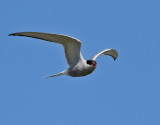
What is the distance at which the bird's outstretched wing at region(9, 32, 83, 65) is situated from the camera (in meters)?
11.3

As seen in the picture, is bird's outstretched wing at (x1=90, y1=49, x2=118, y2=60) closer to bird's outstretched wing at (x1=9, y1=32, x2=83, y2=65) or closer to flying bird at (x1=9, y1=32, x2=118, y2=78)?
flying bird at (x1=9, y1=32, x2=118, y2=78)

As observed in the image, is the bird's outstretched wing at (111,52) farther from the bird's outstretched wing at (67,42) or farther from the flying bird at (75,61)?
the bird's outstretched wing at (67,42)

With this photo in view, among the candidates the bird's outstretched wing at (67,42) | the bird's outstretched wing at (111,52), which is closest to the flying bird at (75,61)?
the bird's outstretched wing at (67,42)

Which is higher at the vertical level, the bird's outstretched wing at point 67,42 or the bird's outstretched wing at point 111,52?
the bird's outstretched wing at point 111,52

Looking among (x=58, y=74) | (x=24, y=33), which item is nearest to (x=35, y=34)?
(x=24, y=33)

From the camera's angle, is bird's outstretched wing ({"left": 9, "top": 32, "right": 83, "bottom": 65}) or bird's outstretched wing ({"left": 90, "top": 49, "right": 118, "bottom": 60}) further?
bird's outstretched wing ({"left": 90, "top": 49, "right": 118, "bottom": 60})

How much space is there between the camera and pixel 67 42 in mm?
12391

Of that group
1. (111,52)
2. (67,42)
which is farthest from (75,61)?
(111,52)

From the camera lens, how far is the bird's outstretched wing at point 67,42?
11.3m

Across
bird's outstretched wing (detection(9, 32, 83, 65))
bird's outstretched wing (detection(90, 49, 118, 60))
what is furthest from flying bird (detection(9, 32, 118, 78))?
bird's outstretched wing (detection(90, 49, 118, 60))

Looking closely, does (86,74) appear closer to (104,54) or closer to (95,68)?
(95,68)

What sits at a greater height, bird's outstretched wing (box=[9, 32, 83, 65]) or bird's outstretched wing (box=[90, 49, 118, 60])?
bird's outstretched wing (box=[90, 49, 118, 60])

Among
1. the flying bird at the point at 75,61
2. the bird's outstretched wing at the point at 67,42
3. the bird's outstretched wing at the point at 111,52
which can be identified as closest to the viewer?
the bird's outstretched wing at the point at 67,42

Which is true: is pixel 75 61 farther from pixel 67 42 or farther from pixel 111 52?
pixel 111 52
